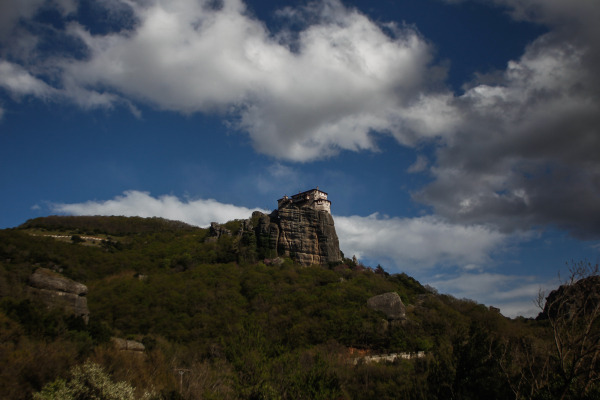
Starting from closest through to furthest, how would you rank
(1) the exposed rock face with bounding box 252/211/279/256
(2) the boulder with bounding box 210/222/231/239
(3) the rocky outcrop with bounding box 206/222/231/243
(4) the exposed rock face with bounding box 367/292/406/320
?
(4) the exposed rock face with bounding box 367/292/406/320 → (1) the exposed rock face with bounding box 252/211/279/256 → (3) the rocky outcrop with bounding box 206/222/231/243 → (2) the boulder with bounding box 210/222/231/239

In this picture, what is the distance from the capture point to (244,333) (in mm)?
21922

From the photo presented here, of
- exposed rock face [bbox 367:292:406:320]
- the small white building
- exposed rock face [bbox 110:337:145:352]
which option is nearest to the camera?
exposed rock face [bbox 110:337:145:352]

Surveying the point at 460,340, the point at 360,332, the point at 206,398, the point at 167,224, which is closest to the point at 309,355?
the point at 360,332

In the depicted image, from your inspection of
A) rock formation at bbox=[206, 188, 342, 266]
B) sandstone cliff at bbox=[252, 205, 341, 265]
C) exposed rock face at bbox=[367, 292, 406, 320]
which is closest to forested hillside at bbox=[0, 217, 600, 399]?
exposed rock face at bbox=[367, 292, 406, 320]

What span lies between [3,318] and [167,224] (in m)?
113

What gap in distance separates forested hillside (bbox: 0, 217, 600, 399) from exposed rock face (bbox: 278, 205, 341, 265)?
283 cm

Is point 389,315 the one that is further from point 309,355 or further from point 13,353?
point 13,353

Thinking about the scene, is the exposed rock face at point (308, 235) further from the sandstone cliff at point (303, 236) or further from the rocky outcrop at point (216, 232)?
the rocky outcrop at point (216, 232)

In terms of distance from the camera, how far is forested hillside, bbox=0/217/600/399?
18.2m

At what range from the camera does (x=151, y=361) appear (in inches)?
937

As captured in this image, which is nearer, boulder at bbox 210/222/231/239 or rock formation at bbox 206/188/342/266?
rock formation at bbox 206/188/342/266

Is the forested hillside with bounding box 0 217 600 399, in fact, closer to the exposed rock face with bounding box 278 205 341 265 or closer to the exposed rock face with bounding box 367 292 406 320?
the exposed rock face with bounding box 367 292 406 320

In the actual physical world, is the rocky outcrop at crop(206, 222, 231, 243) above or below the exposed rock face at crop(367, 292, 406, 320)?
above

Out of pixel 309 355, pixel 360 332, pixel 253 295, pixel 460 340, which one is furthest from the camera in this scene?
pixel 253 295
